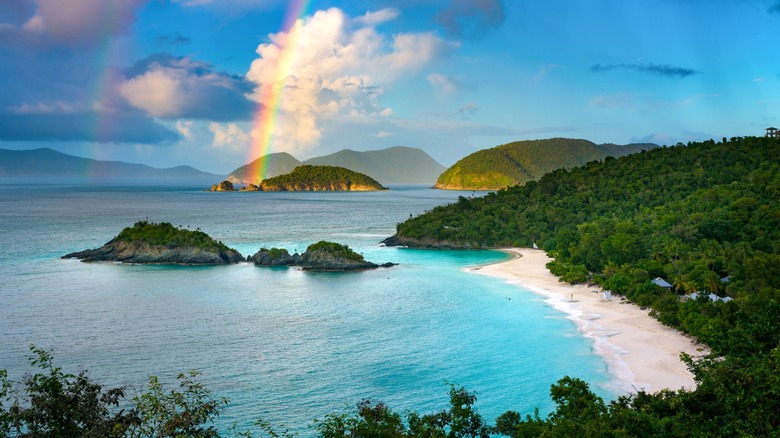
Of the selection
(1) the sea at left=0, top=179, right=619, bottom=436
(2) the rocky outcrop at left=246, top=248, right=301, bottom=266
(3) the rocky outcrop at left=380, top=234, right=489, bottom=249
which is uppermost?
(3) the rocky outcrop at left=380, top=234, right=489, bottom=249

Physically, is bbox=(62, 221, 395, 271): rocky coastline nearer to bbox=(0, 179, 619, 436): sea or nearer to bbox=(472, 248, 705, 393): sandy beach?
bbox=(0, 179, 619, 436): sea

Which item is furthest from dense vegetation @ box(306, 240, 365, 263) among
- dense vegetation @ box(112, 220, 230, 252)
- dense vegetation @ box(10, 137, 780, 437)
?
dense vegetation @ box(10, 137, 780, 437)

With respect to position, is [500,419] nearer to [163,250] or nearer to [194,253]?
[194,253]

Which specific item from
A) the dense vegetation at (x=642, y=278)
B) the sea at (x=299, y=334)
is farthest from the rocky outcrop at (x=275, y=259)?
the dense vegetation at (x=642, y=278)

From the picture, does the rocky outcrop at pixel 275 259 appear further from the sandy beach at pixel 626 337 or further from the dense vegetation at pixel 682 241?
the sandy beach at pixel 626 337

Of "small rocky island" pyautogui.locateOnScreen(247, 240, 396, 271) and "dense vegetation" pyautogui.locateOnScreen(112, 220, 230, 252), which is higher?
"dense vegetation" pyautogui.locateOnScreen(112, 220, 230, 252)

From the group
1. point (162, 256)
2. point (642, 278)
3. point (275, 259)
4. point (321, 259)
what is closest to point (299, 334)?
point (321, 259)
